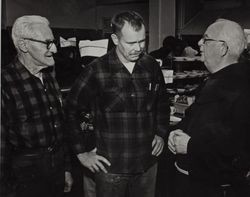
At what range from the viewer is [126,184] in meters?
1.47

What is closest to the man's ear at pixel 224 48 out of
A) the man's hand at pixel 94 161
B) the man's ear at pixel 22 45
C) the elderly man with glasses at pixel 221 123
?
the elderly man with glasses at pixel 221 123

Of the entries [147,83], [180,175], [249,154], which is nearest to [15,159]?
[147,83]

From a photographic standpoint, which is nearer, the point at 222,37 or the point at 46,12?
the point at 222,37

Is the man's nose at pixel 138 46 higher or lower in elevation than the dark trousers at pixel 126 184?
higher

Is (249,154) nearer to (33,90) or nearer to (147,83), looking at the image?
(147,83)

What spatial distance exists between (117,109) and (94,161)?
0.25 meters

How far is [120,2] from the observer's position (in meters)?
2.80

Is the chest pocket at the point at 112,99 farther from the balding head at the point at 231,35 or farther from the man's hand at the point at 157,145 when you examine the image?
the balding head at the point at 231,35

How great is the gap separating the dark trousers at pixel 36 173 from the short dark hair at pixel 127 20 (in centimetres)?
57

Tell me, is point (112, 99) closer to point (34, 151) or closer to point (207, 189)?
point (34, 151)

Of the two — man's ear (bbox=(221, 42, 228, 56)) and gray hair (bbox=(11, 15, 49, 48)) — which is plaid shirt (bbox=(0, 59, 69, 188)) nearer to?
gray hair (bbox=(11, 15, 49, 48))

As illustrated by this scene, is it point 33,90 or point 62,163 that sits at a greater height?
point 33,90

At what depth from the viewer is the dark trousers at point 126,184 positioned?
4.74 ft

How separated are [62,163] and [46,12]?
1077 millimetres
